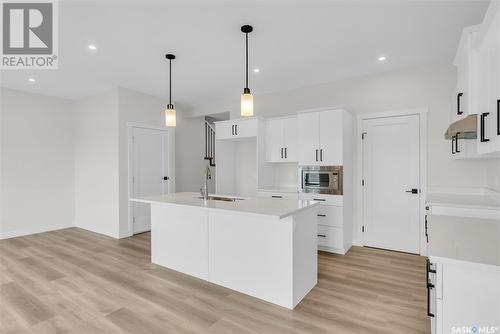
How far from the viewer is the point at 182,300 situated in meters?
2.53

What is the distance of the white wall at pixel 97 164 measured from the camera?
4.80m

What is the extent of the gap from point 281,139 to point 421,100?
2174 mm

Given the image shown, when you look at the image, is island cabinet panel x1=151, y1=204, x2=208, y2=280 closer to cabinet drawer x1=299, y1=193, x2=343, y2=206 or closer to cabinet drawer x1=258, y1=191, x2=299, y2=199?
cabinet drawer x1=258, y1=191, x2=299, y2=199

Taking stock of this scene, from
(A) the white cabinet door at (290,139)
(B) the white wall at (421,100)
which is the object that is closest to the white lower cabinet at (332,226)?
(B) the white wall at (421,100)

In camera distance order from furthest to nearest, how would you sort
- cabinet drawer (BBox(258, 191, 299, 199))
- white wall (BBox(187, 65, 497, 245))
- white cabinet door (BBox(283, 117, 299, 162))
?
white cabinet door (BBox(283, 117, 299, 162))
cabinet drawer (BBox(258, 191, 299, 199))
white wall (BBox(187, 65, 497, 245))

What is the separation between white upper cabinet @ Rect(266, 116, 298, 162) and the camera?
4445 millimetres

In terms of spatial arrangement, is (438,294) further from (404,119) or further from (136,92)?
(136,92)

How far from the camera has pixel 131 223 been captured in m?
4.91

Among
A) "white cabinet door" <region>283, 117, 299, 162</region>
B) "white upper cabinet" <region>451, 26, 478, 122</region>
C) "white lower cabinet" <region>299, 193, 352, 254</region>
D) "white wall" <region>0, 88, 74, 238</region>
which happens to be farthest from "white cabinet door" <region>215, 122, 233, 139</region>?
"white upper cabinet" <region>451, 26, 478, 122</region>

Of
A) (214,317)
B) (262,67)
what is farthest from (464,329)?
(262,67)

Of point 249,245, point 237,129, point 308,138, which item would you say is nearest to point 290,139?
point 308,138

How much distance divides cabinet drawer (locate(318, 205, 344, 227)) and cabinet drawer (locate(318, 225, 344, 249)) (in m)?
0.06

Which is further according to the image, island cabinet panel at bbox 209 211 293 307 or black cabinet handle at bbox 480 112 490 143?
island cabinet panel at bbox 209 211 293 307

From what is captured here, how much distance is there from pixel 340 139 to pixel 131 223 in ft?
13.5
